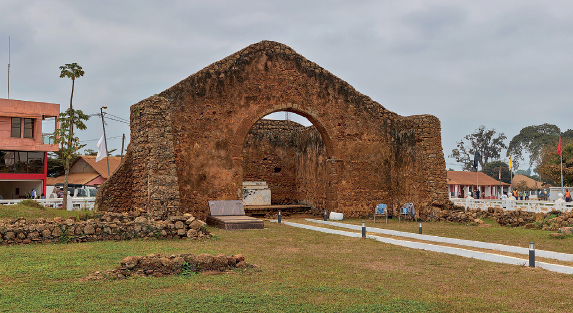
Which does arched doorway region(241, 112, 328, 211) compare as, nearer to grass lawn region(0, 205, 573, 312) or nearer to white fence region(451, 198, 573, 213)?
white fence region(451, 198, 573, 213)

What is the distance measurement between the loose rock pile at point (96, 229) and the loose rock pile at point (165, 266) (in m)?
3.58

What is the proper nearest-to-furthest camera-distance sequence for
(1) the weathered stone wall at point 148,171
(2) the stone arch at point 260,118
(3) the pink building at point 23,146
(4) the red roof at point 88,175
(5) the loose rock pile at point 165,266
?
(5) the loose rock pile at point 165,266
(1) the weathered stone wall at point 148,171
(2) the stone arch at point 260,118
(3) the pink building at point 23,146
(4) the red roof at point 88,175

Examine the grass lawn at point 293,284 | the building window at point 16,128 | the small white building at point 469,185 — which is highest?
the building window at point 16,128

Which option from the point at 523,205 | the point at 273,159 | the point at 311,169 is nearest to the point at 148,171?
the point at 311,169

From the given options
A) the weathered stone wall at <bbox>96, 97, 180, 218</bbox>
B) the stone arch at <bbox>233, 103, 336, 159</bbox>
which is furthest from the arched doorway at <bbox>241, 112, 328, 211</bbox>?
the weathered stone wall at <bbox>96, 97, 180, 218</bbox>

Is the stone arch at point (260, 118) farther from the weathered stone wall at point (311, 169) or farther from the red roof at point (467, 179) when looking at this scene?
the red roof at point (467, 179)

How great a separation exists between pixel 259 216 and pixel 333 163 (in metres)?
3.33

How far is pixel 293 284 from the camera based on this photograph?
5.41 metres

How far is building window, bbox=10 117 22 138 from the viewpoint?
28.6m

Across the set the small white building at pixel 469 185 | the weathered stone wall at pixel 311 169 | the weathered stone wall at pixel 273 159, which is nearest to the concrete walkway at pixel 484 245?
the weathered stone wall at pixel 311 169

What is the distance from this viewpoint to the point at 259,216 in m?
17.3

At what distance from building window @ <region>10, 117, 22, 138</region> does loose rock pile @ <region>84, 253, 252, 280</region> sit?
26.9 m

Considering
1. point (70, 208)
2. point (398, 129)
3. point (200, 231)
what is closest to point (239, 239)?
point (200, 231)

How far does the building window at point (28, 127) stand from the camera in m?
29.1
